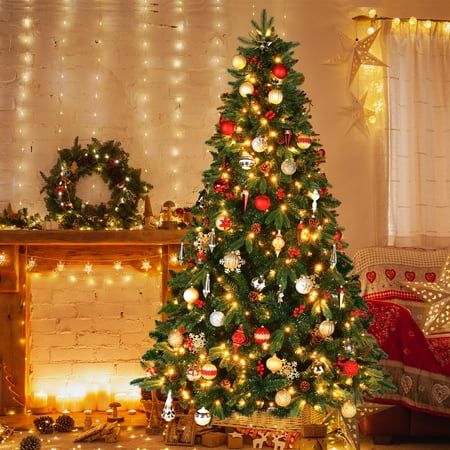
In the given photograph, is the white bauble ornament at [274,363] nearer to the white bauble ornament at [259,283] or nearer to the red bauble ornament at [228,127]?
the white bauble ornament at [259,283]

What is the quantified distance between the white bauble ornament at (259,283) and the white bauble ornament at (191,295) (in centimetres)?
25

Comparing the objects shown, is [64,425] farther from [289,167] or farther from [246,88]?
[246,88]

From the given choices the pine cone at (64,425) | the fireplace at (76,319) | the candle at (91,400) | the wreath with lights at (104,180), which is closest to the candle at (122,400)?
the fireplace at (76,319)

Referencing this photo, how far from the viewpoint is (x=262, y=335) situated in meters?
3.18

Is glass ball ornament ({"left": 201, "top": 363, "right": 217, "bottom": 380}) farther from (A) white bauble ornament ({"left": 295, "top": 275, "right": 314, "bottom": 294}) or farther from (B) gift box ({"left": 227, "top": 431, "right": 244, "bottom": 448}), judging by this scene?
(B) gift box ({"left": 227, "top": 431, "right": 244, "bottom": 448})

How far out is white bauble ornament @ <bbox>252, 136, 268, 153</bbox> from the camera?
3.26m

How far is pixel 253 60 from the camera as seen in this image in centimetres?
337

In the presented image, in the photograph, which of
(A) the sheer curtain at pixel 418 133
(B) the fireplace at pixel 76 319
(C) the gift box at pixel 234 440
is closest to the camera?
(C) the gift box at pixel 234 440

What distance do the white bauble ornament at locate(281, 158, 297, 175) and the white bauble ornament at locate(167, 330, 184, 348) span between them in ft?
2.74

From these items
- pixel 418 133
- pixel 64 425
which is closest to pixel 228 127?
pixel 64 425

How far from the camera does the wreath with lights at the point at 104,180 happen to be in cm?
456

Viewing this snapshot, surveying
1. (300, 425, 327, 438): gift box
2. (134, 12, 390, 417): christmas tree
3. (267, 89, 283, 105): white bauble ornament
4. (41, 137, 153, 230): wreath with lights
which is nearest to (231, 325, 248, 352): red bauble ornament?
(134, 12, 390, 417): christmas tree

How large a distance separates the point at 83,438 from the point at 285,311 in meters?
1.42

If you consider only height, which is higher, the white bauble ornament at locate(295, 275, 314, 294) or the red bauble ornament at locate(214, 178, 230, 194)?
the red bauble ornament at locate(214, 178, 230, 194)
